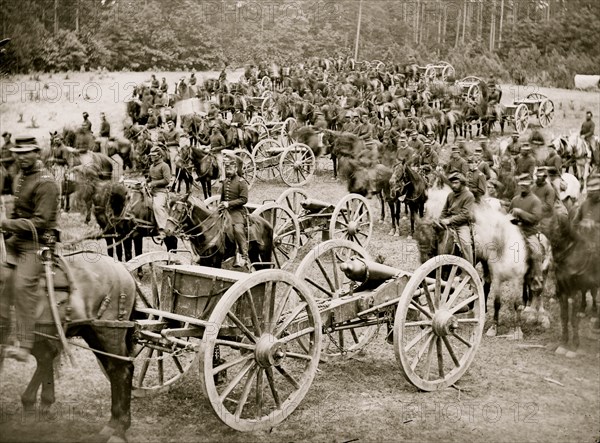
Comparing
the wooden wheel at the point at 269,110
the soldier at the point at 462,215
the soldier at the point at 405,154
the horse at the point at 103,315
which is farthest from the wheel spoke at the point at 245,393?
the wooden wheel at the point at 269,110

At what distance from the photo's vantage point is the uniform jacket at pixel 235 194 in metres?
10.8

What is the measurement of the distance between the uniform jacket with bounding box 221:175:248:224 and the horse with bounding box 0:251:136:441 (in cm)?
448

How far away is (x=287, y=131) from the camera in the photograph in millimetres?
23484

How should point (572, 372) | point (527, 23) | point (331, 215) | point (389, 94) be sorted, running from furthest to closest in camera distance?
point (389, 94), point (527, 23), point (331, 215), point (572, 372)

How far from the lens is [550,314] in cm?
1043

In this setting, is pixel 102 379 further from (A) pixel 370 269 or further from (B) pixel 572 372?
(B) pixel 572 372

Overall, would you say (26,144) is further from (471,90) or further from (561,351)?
(471,90)

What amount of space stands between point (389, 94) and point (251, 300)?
71.9ft

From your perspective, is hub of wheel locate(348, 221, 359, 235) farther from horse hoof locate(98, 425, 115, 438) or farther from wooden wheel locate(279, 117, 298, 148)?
wooden wheel locate(279, 117, 298, 148)

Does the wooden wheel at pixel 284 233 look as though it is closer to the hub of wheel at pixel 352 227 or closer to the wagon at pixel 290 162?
the hub of wheel at pixel 352 227

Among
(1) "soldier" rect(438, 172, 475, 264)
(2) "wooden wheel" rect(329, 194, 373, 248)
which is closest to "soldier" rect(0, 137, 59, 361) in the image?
(1) "soldier" rect(438, 172, 475, 264)

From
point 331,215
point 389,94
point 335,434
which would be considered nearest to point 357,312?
point 335,434

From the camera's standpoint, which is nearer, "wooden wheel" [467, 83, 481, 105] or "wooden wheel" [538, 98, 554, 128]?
"wooden wheel" [538, 98, 554, 128]

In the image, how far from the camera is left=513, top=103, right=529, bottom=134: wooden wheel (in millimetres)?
25688
